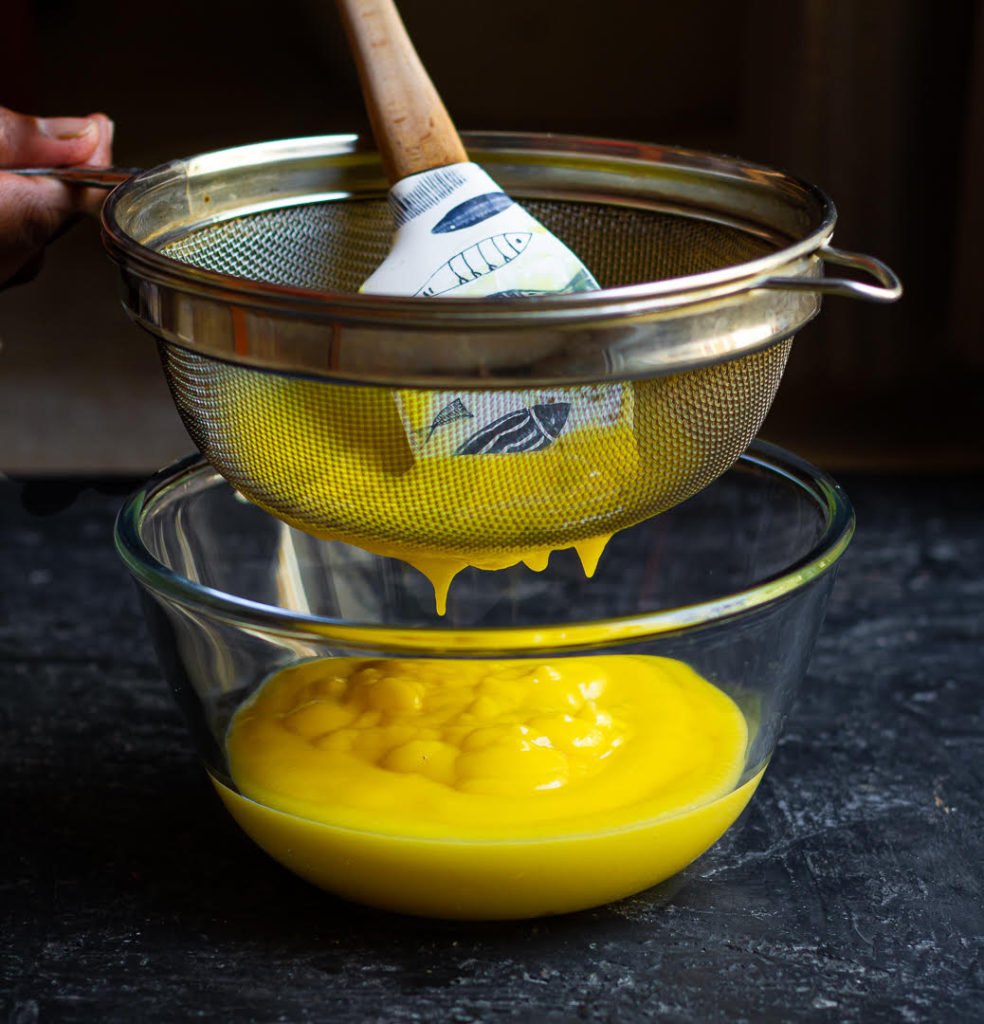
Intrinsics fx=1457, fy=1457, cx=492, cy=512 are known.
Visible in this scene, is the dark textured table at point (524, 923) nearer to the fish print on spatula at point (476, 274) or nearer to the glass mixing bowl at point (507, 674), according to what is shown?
the glass mixing bowl at point (507, 674)

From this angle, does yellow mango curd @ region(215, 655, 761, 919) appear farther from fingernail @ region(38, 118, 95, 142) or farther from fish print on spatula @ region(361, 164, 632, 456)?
fingernail @ region(38, 118, 95, 142)

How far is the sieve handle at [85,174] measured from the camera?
950 mm

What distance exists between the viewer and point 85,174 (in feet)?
3.14

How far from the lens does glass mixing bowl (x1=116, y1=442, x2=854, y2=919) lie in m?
0.76

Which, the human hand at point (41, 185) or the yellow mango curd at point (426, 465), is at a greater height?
the human hand at point (41, 185)

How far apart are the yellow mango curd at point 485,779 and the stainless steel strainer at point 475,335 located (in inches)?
3.6

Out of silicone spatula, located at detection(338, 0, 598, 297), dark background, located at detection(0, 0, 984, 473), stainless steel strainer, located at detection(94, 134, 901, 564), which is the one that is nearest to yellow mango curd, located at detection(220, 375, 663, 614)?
stainless steel strainer, located at detection(94, 134, 901, 564)

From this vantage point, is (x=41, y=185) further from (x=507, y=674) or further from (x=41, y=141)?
(x=507, y=674)

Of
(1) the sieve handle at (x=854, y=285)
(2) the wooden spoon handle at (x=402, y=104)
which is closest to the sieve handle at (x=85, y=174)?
(2) the wooden spoon handle at (x=402, y=104)

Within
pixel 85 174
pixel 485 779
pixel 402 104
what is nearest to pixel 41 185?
pixel 85 174

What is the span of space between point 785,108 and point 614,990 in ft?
5.94

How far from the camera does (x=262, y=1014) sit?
2.50ft

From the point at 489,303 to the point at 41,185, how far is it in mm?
403

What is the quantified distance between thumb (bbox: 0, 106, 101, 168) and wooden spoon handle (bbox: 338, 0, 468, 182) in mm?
207
